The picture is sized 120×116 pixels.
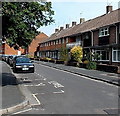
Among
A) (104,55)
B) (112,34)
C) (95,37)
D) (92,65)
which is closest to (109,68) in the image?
(92,65)

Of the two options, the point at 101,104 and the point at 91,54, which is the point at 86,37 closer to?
the point at 91,54

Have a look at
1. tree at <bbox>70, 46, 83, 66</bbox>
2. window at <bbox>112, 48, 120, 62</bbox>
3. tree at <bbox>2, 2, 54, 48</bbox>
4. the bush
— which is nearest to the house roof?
window at <bbox>112, 48, 120, 62</bbox>

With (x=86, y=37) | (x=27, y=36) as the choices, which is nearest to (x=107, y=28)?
(x=86, y=37)

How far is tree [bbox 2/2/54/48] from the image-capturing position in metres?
12.2

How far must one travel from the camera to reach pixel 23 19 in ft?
43.8

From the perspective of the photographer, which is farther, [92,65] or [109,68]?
[92,65]

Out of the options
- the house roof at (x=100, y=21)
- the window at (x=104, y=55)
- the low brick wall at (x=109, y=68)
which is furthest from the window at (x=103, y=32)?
the low brick wall at (x=109, y=68)

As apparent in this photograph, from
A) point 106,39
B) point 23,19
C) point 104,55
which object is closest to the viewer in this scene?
point 23,19

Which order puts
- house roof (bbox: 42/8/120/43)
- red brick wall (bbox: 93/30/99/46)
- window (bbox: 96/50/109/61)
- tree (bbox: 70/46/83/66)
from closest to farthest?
1. window (bbox: 96/50/109/61)
2. house roof (bbox: 42/8/120/43)
3. red brick wall (bbox: 93/30/99/46)
4. tree (bbox: 70/46/83/66)

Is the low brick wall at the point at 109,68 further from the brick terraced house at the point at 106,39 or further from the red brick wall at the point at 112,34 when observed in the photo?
the red brick wall at the point at 112,34

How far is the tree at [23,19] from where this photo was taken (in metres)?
12.2

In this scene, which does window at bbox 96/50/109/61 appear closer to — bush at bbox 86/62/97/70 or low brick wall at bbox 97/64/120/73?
bush at bbox 86/62/97/70

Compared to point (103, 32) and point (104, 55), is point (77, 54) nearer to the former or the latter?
point (104, 55)

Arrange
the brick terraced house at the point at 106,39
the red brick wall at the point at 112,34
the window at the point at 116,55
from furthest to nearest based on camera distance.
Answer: the red brick wall at the point at 112,34, the brick terraced house at the point at 106,39, the window at the point at 116,55
